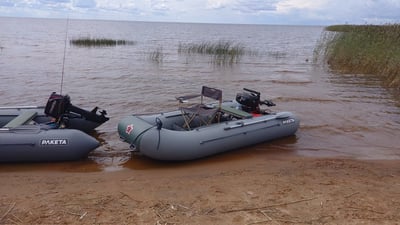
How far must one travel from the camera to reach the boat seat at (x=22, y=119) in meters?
5.87

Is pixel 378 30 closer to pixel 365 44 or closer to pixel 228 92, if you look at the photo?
pixel 365 44

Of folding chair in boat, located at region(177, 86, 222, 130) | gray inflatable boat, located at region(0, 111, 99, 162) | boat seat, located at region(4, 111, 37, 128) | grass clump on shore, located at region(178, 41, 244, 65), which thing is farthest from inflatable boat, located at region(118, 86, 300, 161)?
grass clump on shore, located at region(178, 41, 244, 65)

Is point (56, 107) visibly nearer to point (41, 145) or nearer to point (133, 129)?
point (41, 145)

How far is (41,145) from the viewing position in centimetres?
543

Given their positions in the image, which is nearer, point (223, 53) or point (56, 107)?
point (56, 107)

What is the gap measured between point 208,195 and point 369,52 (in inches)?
517

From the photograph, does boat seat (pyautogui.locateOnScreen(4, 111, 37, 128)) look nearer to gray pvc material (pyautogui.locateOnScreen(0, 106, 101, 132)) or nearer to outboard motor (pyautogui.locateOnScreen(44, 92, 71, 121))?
gray pvc material (pyautogui.locateOnScreen(0, 106, 101, 132))

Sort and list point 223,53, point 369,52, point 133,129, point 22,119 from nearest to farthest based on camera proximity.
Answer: point 133,129 → point 22,119 → point 369,52 → point 223,53

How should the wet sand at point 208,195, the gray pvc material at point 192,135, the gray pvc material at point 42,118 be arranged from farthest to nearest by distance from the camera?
the gray pvc material at point 42,118 → the gray pvc material at point 192,135 → the wet sand at point 208,195

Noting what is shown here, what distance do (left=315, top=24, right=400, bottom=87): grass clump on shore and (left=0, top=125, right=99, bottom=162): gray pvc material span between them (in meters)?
10.8

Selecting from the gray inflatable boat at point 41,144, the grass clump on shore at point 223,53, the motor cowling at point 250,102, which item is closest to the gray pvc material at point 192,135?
the motor cowling at point 250,102

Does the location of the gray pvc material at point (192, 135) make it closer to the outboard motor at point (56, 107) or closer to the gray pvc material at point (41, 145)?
the gray pvc material at point (41, 145)

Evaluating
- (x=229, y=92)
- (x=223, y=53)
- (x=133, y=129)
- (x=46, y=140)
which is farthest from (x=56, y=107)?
(x=223, y=53)

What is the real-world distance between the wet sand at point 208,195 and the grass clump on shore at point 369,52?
28.5ft
